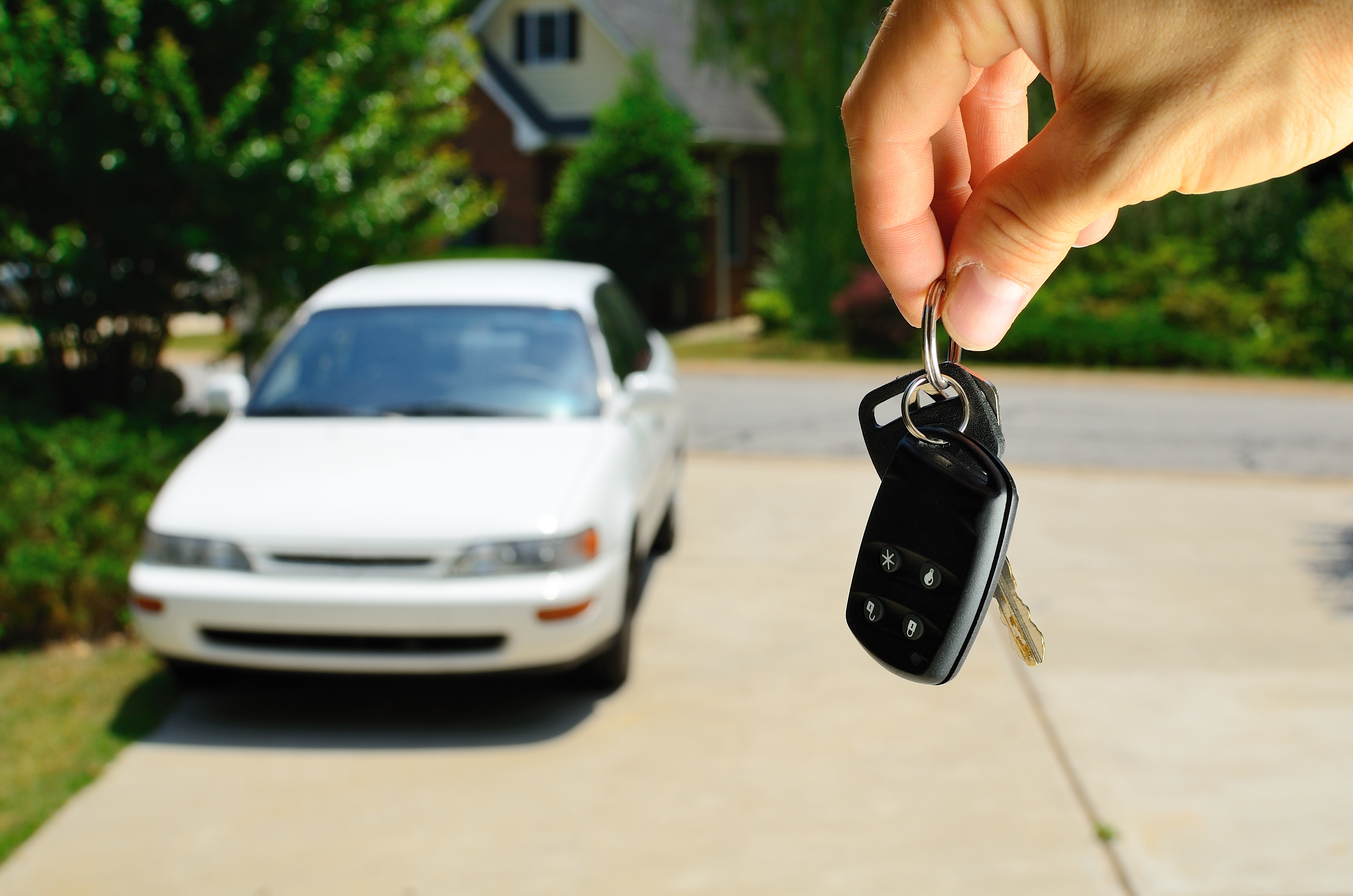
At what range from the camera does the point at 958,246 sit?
98 cm

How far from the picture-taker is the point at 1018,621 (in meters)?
1.22

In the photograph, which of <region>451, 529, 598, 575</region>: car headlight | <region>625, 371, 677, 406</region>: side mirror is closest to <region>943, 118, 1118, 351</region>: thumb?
<region>451, 529, 598, 575</region>: car headlight

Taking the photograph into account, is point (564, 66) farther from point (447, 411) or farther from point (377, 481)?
point (377, 481)

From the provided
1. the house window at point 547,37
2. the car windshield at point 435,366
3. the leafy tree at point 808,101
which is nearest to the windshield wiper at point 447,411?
the car windshield at point 435,366

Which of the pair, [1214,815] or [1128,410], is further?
[1128,410]

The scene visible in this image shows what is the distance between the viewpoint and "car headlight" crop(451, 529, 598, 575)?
4.39 meters

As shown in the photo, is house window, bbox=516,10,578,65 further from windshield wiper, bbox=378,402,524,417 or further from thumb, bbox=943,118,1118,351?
thumb, bbox=943,118,1118,351

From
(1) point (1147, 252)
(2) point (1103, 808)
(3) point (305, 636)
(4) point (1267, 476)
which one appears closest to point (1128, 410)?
(4) point (1267, 476)

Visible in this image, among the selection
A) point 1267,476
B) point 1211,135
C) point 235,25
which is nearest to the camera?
point 1211,135

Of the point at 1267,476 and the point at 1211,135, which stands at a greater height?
the point at 1211,135

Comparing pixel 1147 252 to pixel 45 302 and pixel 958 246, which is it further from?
pixel 958 246

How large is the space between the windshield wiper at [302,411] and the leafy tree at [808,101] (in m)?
12.4

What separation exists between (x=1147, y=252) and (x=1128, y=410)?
496 cm

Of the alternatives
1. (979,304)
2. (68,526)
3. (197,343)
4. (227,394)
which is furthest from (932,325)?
(197,343)
